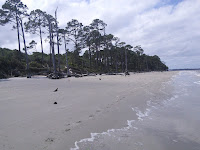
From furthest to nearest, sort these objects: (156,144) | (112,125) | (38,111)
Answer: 1. (38,111)
2. (112,125)
3. (156,144)

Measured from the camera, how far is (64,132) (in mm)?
2990

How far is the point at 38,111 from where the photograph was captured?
14.1 ft

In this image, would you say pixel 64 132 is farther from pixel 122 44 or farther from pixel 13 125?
pixel 122 44

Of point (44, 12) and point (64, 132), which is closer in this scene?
point (64, 132)

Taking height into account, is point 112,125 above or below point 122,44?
below

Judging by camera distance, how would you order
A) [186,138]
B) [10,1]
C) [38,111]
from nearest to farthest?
[186,138]
[38,111]
[10,1]

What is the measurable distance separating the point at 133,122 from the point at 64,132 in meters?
1.82

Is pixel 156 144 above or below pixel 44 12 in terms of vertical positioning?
below

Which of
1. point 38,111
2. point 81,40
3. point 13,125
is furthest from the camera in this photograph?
point 81,40

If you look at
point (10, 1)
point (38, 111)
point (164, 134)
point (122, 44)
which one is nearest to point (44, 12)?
point (10, 1)

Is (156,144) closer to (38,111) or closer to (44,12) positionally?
(38,111)

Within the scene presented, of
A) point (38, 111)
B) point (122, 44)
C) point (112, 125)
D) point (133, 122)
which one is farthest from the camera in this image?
point (122, 44)

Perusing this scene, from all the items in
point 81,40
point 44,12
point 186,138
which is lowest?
point 186,138

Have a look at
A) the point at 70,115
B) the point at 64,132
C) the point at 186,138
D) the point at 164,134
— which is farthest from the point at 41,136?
the point at 186,138
